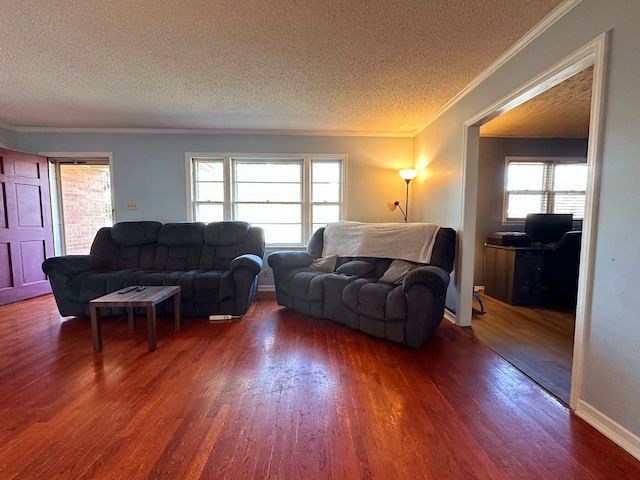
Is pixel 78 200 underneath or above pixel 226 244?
above

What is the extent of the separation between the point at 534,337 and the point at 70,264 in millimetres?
4736

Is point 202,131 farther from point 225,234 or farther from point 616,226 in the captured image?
point 616,226

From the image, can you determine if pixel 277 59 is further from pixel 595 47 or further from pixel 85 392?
pixel 85 392

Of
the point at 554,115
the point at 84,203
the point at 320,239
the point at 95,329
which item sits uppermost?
the point at 554,115

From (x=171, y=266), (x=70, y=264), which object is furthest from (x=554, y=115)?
(x=70, y=264)

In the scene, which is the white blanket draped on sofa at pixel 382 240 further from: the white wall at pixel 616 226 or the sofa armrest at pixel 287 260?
the white wall at pixel 616 226

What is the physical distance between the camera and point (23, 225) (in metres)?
3.65

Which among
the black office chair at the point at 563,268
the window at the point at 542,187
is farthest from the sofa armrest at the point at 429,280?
the window at the point at 542,187

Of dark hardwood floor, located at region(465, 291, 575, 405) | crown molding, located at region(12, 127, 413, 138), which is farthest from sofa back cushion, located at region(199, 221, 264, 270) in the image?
dark hardwood floor, located at region(465, 291, 575, 405)

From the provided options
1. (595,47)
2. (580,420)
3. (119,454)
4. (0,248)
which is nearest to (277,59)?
(595,47)

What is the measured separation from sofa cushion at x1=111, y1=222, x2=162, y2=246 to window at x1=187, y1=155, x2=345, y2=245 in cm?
65

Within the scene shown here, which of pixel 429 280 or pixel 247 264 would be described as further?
pixel 247 264

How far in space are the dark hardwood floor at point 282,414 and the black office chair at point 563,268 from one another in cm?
202

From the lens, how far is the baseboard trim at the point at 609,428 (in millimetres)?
1289
